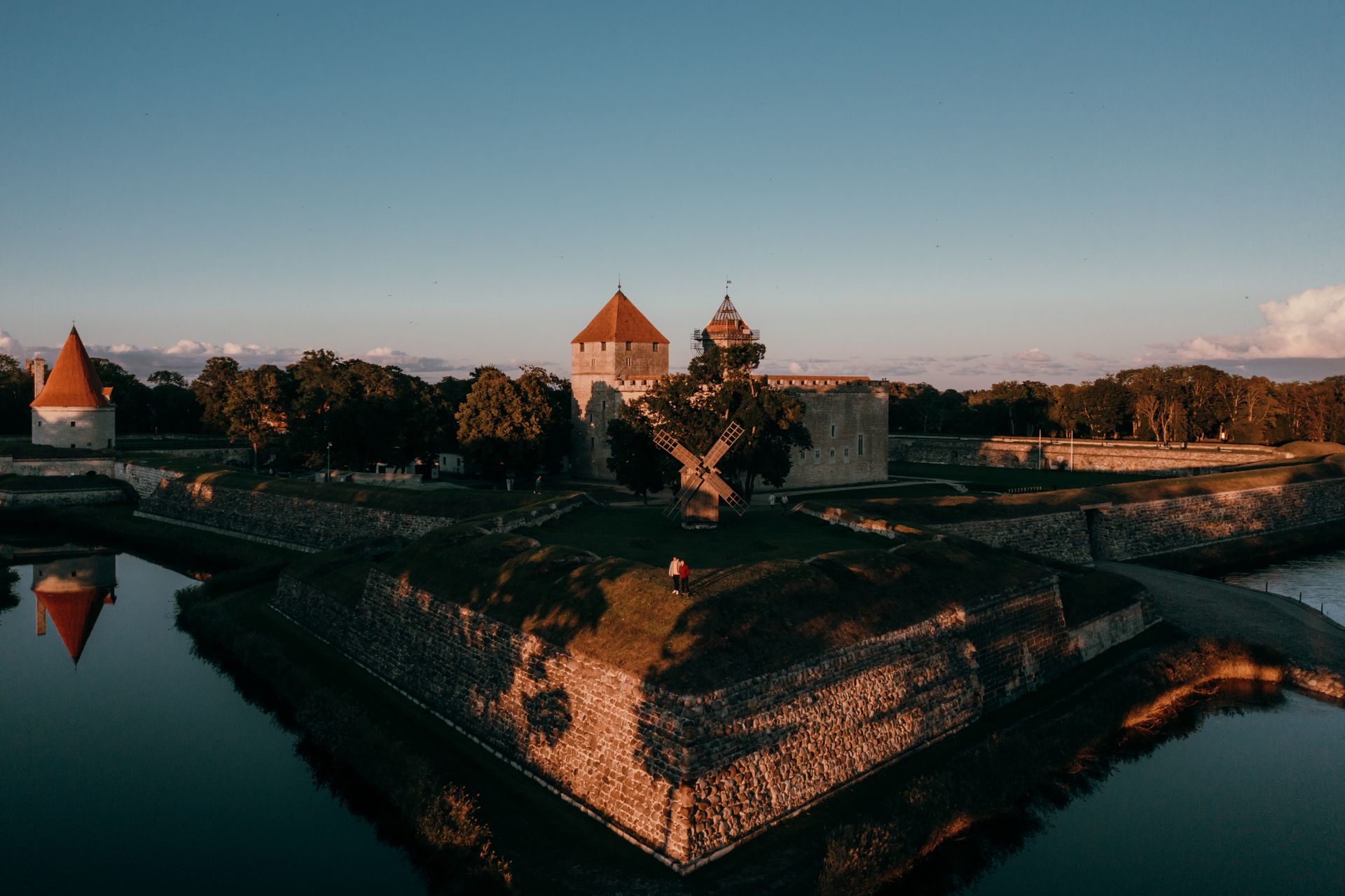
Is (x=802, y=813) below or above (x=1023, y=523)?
below

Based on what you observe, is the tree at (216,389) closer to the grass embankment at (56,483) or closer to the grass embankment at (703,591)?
the grass embankment at (56,483)

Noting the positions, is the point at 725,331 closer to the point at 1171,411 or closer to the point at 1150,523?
the point at 1150,523

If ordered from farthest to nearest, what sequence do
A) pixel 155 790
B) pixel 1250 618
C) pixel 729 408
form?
1. pixel 729 408
2. pixel 1250 618
3. pixel 155 790

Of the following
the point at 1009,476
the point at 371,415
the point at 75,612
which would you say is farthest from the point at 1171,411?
the point at 75,612

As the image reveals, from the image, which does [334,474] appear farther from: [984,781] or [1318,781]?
[1318,781]

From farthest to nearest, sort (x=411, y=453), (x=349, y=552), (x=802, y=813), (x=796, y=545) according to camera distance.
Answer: (x=411, y=453), (x=349, y=552), (x=796, y=545), (x=802, y=813)

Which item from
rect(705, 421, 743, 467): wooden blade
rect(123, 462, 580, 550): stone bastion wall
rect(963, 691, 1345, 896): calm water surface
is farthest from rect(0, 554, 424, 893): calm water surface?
rect(705, 421, 743, 467): wooden blade

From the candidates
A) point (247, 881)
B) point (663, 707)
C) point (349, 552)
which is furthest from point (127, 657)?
point (663, 707)
